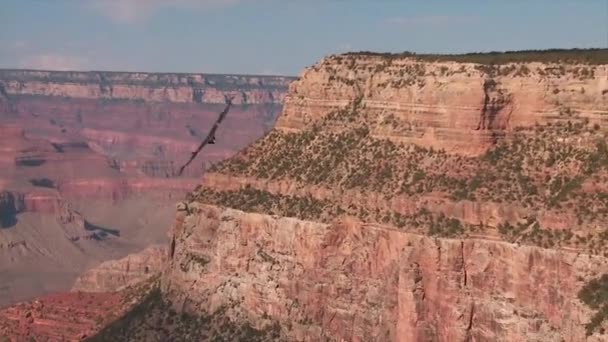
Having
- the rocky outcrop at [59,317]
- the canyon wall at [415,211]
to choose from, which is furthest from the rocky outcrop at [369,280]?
the rocky outcrop at [59,317]

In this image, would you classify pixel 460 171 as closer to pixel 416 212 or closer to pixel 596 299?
pixel 416 212

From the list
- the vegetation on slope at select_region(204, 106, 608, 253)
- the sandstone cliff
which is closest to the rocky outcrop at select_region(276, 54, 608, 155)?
the sandstone cliff

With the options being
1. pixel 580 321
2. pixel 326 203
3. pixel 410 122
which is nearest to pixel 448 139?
pixel 410 122

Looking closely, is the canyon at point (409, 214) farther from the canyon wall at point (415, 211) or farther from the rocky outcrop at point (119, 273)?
the rocky outcrop at point (119, 273)

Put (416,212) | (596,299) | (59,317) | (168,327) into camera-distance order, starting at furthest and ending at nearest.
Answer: (59,317) → (168,327) → (416,212) → (596,299)

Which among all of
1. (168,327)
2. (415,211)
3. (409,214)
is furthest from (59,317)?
(415,211)

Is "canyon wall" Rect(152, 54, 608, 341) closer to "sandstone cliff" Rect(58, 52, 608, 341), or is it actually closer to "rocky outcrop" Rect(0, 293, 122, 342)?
"sandstone cliff" Rect(58, 52, 608, 341)
